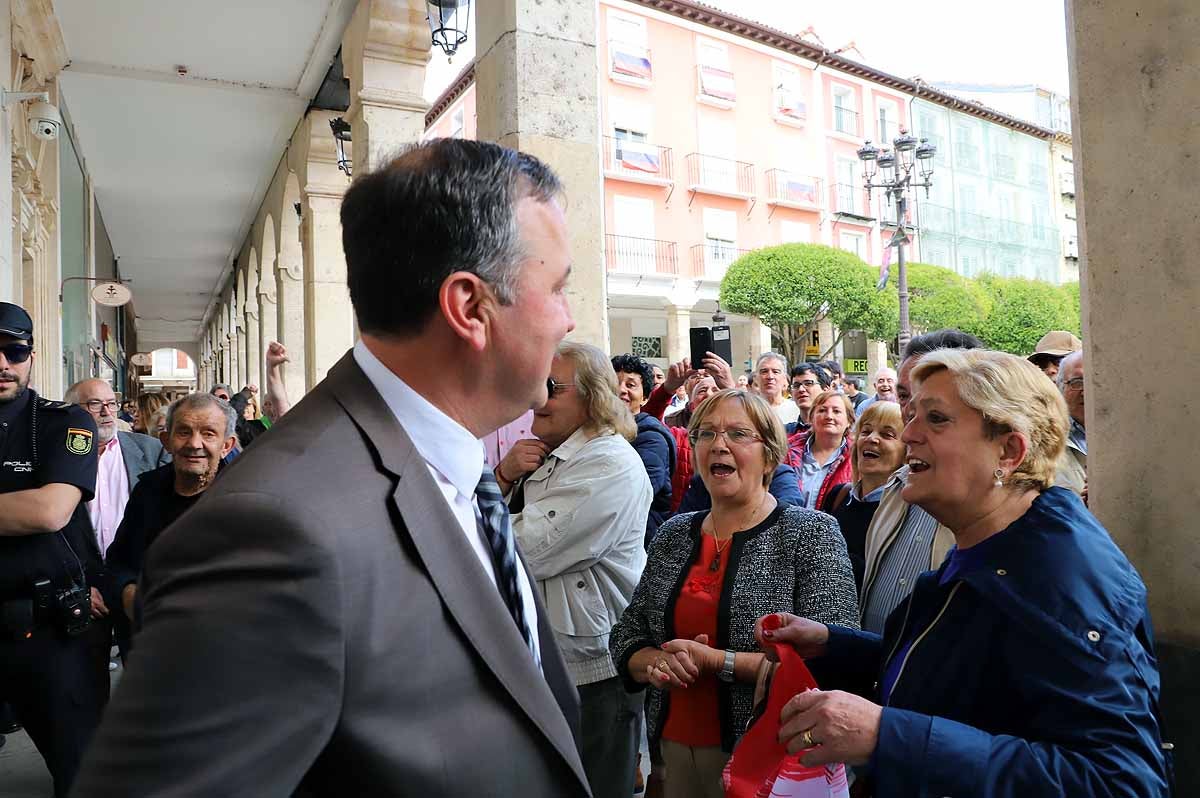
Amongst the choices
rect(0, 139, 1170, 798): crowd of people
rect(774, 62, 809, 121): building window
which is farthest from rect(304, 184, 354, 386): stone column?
rect(774, 62, 809, 121): building window

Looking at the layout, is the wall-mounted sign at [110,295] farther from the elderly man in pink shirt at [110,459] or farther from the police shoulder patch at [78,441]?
the police shoulder patch at [78,441]

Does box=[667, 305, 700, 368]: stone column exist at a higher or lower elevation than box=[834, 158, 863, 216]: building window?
lower

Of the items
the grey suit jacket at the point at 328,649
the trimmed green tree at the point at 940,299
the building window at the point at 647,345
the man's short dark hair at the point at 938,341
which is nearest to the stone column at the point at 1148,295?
the man's short dark hair at the point at 938,341

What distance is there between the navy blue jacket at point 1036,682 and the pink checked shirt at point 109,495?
4.41m

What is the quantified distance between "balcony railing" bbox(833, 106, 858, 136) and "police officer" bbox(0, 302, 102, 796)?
3331 centimetres

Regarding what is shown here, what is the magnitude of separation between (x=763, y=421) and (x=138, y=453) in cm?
443

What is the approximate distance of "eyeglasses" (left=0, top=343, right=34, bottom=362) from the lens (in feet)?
9.46

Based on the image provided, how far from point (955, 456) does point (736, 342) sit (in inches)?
1281

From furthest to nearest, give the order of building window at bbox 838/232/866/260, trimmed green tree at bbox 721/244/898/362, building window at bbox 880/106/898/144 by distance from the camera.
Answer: building window at bbox 880/106/898/144
building window at bbox 838/232/866/260
trimmed green tree at bbox 721/244/898/362

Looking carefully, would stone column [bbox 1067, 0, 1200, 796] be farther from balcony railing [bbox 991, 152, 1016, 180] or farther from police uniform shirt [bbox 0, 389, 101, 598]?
balcony railing [bbox 991, 152, 1016, 180]

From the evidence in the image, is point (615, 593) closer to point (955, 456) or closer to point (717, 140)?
point (955, 456)

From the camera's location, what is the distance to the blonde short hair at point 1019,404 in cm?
176

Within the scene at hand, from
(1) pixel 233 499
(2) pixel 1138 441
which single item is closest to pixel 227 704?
(1) pixel 233 499

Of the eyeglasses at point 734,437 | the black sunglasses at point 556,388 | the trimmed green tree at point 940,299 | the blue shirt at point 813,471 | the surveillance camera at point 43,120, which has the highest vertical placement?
the trimmed green tree at point 940,299
